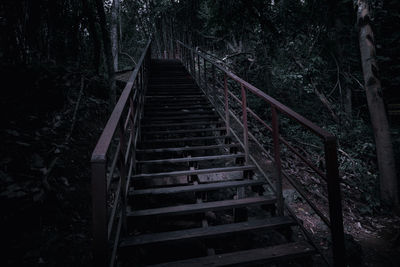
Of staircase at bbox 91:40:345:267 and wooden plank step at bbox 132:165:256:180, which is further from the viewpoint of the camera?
wooden plank step at bbox 132:165:256:180

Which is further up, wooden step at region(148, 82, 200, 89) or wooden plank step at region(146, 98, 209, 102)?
wooden step at region(148, 82, 200, 89)

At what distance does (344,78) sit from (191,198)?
27.3 ft

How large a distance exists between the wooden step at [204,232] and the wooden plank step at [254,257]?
0.62 feet

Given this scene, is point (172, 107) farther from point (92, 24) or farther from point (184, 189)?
point (184, 189)

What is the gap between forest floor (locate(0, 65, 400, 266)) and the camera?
2354 millimetres

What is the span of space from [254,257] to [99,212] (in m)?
1.35

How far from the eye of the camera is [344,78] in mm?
8680

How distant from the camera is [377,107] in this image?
585cm

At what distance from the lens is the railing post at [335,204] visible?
1726 millimetres

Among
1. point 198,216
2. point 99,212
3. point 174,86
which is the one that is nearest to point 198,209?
point 198,216

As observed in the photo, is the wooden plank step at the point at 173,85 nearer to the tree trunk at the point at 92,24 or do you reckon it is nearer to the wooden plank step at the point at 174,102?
the wooden plank step at the point at 174,102

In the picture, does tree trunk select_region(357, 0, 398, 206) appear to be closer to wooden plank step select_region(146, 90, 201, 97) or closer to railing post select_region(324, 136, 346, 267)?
wooden plank step select_region(146, 90, 201, 97)

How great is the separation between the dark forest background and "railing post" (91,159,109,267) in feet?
4.49

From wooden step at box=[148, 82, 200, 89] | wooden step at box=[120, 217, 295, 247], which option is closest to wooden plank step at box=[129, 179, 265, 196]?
wooden step at box=[120, 217, 295, 247]
